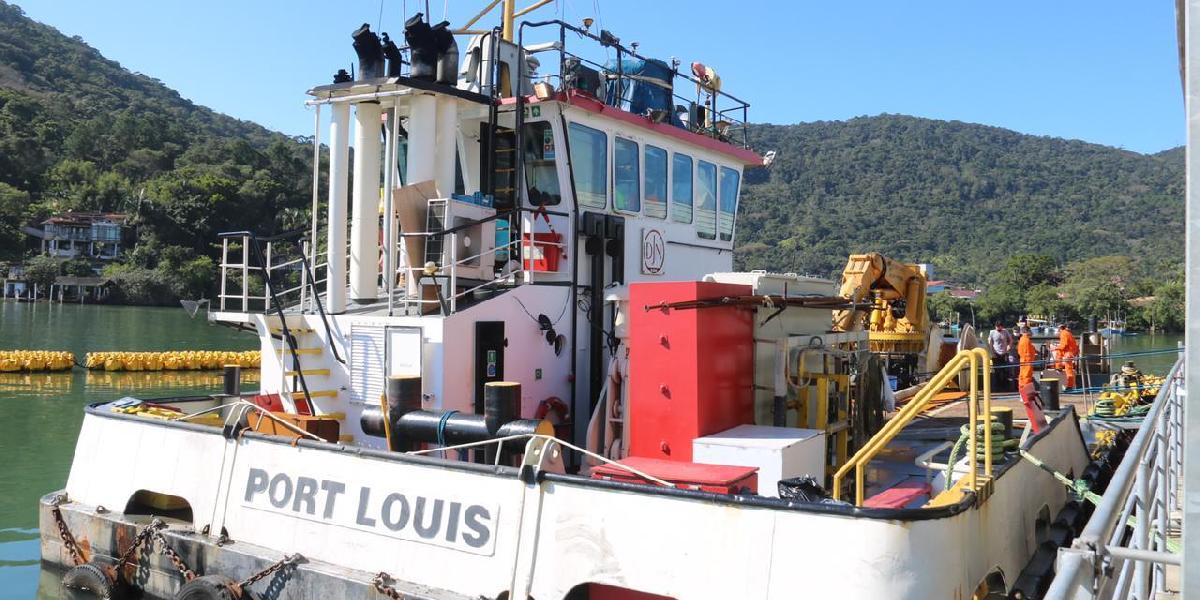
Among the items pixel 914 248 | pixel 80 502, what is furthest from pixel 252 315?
pixel 914 248

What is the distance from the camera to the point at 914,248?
142 m

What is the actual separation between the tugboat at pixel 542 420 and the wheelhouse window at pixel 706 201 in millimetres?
29

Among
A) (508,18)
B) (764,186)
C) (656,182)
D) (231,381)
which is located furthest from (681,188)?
(764,186)

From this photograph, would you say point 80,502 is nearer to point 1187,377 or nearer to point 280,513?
point 280,513


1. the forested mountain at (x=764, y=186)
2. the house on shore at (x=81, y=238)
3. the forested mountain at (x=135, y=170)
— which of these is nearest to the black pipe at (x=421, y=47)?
the forested mountain at (x=764, y=186)

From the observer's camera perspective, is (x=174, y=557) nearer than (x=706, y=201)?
Yes

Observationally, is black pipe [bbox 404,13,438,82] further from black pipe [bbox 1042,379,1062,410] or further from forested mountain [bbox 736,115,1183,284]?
forested mountain [bbox 736,115,1183,284]

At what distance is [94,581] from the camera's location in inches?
274

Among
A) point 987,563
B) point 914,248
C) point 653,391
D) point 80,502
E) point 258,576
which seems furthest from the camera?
point 914,248

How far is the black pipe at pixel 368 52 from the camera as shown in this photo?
27.3ft

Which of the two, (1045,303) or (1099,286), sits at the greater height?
(1099,286)

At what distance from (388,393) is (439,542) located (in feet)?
5.80

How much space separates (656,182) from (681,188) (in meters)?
0.50

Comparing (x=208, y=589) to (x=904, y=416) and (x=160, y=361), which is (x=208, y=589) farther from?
(x=160, y=361)
